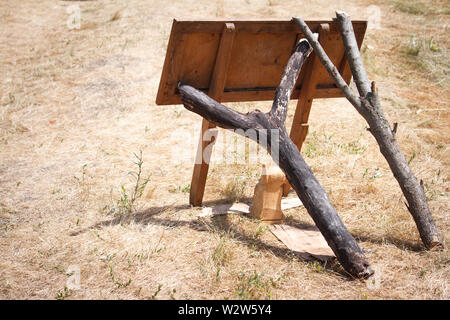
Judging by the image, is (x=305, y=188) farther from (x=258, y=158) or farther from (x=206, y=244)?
(x=258, y=158)

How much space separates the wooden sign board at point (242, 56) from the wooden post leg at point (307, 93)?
48mm

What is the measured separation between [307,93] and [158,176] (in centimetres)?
196

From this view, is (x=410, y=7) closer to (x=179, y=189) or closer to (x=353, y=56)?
(x=353, y=56)

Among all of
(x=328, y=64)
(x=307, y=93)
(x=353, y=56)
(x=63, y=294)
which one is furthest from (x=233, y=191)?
(x=63, y=294)

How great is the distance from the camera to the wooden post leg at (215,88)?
3.86m

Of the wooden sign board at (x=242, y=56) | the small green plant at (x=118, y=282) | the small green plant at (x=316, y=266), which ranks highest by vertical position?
the wooden sign board at (x=242, y=56)

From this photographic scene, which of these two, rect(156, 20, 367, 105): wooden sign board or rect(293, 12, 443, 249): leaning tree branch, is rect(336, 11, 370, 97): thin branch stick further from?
rect(156, 20, 367, 105): wooden sign board

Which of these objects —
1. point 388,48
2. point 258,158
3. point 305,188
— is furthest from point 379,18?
point 305,188

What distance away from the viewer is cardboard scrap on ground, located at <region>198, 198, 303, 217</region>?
4398 millimetres

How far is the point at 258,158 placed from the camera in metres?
5.70

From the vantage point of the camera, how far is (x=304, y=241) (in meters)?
3.98

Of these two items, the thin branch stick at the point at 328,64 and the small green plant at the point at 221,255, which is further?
the thin branch stick at the point at 328,64

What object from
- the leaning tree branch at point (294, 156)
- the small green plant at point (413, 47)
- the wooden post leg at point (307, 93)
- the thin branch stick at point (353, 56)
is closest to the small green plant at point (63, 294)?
the leaning tree branch at point (294, 156)

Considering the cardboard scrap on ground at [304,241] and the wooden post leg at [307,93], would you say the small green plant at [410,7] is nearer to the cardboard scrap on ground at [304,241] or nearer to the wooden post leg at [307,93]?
the wooden post leg at [307,93]
